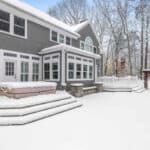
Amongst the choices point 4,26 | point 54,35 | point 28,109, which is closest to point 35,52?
point 54,35

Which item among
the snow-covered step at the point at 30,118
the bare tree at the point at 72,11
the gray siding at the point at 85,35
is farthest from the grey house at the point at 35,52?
the bare tree at the point at 72,11

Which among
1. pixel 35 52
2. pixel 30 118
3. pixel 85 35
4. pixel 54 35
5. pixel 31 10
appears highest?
pixel 31 10

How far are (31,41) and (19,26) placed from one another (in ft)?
4.82

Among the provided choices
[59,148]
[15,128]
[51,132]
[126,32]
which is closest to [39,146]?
[59,148]

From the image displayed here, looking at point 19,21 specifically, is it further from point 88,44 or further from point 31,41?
point 88,44

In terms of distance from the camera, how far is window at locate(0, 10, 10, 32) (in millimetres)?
12046

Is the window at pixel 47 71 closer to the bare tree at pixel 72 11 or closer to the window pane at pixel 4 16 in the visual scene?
the window pane at pixel 4 16

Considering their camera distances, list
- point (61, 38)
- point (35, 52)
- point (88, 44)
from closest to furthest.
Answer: point (35, 52)
point (61, 38)
point (88, 44)

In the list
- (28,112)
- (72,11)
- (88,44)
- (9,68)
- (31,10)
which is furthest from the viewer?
(72,11)

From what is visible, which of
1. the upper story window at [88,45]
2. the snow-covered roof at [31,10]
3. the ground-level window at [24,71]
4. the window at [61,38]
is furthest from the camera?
the upper story window at [88,45]

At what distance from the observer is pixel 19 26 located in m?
13.3

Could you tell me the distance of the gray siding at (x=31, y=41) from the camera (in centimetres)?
1242

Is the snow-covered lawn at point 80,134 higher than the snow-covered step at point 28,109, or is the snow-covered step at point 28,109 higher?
the snow-covered step at point 28,109

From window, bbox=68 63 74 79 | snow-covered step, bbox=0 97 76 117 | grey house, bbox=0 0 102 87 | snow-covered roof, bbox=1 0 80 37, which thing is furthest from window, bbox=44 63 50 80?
snow-covered step, bbox=0 97 76 117
